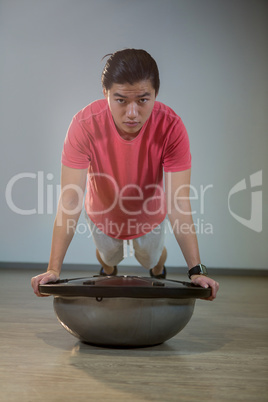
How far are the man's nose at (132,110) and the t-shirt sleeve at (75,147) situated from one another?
24 cm

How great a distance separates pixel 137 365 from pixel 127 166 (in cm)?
84

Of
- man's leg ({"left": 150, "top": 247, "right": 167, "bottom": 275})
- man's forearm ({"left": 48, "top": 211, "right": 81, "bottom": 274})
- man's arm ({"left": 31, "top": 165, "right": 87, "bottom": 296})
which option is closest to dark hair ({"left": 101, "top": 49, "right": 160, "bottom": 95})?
man's arm ({"left": 31, "top": 165, "right": 87, "bottom": 296})

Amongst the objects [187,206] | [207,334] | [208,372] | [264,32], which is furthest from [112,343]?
[264,32]

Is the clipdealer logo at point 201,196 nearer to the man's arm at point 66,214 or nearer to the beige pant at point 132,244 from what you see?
the beige pant at point 132,244

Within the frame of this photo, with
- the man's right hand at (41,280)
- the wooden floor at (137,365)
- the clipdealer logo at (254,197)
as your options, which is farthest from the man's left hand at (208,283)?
the clipdealer logo at (254,197)

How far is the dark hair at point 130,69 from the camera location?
1.55m

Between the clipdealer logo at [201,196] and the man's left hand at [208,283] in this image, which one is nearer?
the man's left hand at [208,283]

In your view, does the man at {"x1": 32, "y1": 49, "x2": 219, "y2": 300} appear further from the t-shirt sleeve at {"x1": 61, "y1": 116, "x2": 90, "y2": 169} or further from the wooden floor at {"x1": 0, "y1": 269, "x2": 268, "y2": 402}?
the wooden floor at {"x1": 0, "y1": 269, "x2": 268, "y2": 402}

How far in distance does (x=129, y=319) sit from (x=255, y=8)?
12.2ft

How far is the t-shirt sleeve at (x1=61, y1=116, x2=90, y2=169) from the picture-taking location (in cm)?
175

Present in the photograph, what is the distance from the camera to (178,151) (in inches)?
71.2

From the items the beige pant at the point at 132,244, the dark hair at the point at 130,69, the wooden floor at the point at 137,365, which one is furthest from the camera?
the beige pant at the point at 132,244

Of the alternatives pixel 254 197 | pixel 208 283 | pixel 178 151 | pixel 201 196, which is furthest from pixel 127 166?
pixel 254 197

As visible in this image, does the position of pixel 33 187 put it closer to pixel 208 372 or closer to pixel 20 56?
pixel 20 56
